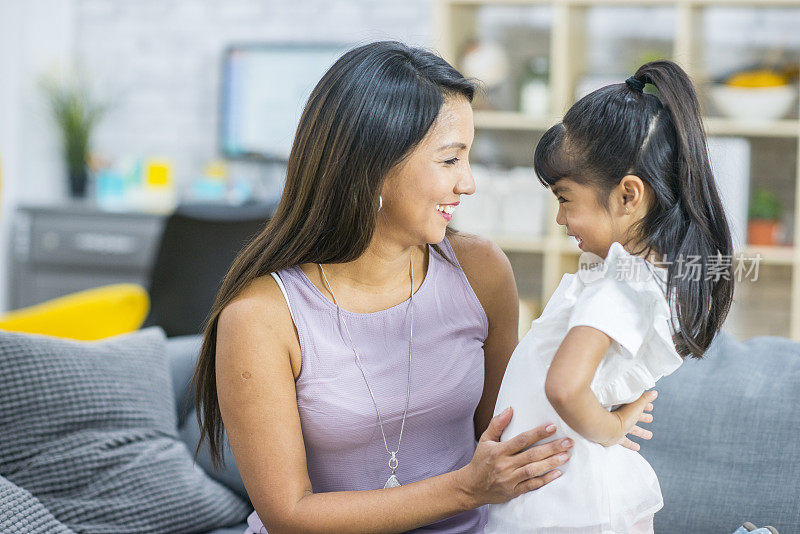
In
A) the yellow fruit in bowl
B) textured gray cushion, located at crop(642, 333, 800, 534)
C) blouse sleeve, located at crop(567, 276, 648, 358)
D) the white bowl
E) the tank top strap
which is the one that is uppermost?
the yellow fruit in bowl

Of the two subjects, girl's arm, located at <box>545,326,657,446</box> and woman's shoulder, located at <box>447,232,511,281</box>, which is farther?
woman's shoulder, located at <box>447,232,511,281</box>

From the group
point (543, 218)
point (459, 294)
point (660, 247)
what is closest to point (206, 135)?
point (543, 218)

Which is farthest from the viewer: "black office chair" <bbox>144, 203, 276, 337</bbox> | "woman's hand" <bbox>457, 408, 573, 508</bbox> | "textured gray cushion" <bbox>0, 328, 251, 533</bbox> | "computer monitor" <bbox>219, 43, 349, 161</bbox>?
"computer monitor" <bbox>219, 43, 349, 161</bbox>

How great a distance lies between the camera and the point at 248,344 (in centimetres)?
132

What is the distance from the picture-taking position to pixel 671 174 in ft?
3.93

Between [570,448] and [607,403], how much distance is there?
0.25 feet

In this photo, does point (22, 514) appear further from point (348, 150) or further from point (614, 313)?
point (614, 313)

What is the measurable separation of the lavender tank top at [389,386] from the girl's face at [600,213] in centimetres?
35

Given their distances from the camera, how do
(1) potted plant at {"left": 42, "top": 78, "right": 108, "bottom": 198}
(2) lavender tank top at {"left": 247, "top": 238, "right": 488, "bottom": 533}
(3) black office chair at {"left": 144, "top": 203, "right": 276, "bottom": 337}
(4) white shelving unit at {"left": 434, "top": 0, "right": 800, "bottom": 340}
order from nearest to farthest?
(2) lavender tank top at {"left": 247, "top": 238, "right": 488, "bottom": 533}
(3) black office chair at {"left": 144, "top": 203, "right": 276, "bottom": 337}
(4) white shelving unit at {"left": 434, "top": 0, "right": 800, "bottom": 340}
(1) potted plant at {"left": 42, "top": 78, "right": 108, "bottom": 198}

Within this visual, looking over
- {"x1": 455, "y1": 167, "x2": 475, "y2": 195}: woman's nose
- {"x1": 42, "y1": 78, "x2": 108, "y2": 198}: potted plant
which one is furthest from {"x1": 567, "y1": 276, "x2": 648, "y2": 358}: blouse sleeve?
{"x1": 42, "y1": 78, "x2": 108, "y2": 198}: potted plant

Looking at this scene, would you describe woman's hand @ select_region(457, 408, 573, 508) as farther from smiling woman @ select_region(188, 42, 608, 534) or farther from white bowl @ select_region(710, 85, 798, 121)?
white bowl @ select_region(710, 85, 798, 121)

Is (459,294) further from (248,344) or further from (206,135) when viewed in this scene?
(206,135)

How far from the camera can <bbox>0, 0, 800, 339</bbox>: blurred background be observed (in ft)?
11.6

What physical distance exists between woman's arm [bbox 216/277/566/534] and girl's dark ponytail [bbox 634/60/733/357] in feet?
1.27
